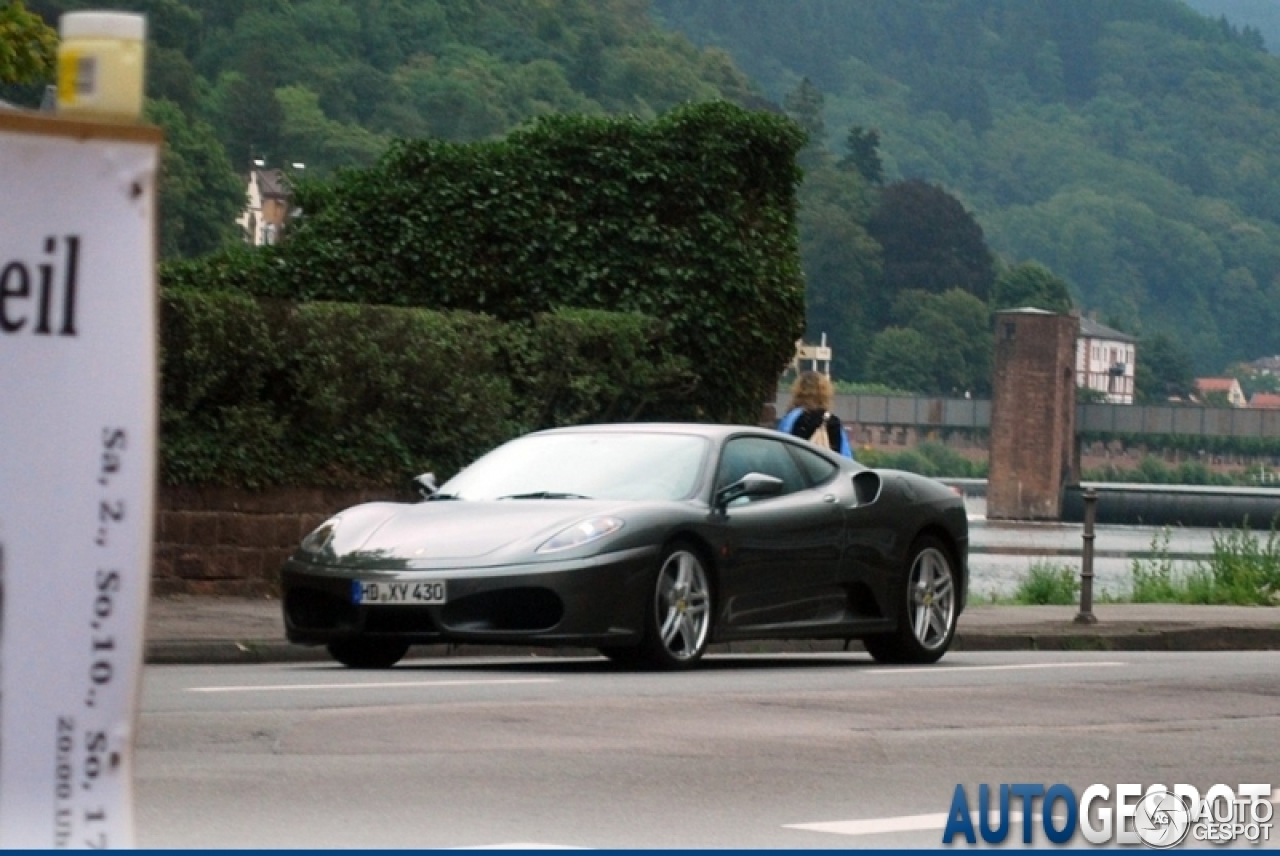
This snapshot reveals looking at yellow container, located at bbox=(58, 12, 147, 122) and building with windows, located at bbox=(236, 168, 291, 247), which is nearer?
yellow container, located at bbox=(58, 12, 147, 122)

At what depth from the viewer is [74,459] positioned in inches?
106

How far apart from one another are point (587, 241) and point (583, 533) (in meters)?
10.0

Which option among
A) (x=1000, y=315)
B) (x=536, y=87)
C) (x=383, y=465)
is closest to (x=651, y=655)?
(x=383, y=465)

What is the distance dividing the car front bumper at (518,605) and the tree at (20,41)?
6409 mm

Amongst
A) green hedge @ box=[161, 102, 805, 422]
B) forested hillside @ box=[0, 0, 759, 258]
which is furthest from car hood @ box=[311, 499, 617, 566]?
forested hillside @ box=[0, 0, 759, 258]

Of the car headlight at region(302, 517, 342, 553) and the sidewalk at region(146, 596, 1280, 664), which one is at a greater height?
the car headlight at region(302, 517, 342, 553)

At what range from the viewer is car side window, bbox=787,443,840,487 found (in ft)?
47.8

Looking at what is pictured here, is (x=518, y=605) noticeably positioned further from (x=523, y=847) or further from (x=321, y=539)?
(x=523, y=847)

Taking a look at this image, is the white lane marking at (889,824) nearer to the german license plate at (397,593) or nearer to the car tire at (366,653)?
the german license plate at (397,593)

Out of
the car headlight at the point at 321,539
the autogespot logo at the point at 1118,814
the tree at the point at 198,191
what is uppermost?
the tree at the point at 198,191

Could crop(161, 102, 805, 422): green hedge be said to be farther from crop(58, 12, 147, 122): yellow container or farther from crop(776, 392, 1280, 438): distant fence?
crop(776, 392, 1280, 438): distant fence

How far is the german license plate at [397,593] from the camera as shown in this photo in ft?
40.5

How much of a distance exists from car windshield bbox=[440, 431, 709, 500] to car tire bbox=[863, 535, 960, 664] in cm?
163

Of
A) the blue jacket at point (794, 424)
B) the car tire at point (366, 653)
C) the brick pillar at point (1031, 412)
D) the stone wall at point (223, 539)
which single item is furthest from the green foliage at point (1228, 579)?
the brick pillar at point (1031, 412)
